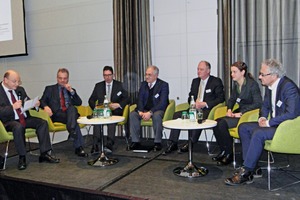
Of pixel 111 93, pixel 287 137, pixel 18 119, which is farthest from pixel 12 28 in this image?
pixel 287 137

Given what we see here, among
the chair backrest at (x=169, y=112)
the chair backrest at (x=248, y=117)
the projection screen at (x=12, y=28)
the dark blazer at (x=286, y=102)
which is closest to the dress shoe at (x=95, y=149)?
the chair backrest at (x=169, y=112)

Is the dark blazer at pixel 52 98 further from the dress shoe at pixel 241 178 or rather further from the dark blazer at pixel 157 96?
the dress shoe at pixel 241 178

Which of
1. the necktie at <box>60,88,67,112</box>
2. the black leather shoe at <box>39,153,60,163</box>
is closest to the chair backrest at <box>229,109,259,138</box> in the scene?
the black leather shoe at <box>39,153,60,163</box>

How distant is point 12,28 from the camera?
627 centimetres

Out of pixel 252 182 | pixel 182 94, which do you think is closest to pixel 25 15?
pixel 182 94

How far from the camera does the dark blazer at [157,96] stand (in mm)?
4301

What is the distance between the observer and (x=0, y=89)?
3746 millimetres

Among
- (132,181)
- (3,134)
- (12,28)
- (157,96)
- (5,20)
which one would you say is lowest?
(132,181)

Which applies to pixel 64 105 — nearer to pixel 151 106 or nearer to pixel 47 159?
pixel 47 159

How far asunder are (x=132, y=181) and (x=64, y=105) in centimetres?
192

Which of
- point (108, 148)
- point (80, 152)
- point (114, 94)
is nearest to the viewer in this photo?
point (80, 152)

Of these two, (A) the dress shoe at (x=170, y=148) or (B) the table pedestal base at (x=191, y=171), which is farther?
(A) the dress shoe at (x=170, y=148)

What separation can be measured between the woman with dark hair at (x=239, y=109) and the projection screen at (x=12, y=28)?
4504 mm

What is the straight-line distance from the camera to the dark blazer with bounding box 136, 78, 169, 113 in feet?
14.1
